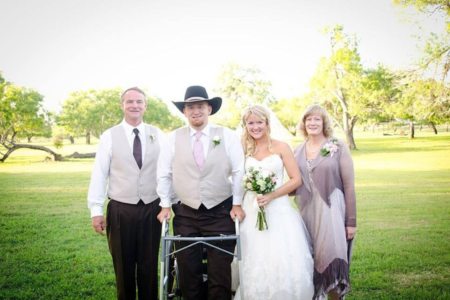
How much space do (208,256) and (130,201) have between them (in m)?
0.99

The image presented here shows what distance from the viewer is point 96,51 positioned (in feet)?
234

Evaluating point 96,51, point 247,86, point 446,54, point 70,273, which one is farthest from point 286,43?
point 70,273

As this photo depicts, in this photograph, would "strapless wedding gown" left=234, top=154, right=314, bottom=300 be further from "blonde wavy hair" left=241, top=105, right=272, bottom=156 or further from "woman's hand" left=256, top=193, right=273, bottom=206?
"woman's hand" left=256, top=193, right=273, bottom=206

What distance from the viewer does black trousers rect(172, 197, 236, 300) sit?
3654 millimetres

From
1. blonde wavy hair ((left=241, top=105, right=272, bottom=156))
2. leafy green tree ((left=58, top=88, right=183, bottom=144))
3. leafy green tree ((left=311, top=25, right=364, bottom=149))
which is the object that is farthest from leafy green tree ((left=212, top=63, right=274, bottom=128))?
blonde wavy hair ((left=241, top=105, right=272, bottom=156))

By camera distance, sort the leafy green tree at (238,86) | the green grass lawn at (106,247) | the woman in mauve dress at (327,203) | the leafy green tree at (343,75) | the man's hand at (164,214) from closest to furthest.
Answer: the man's hand at (164,214), the woman in mauve dress at (327,203), the green grass lawn at (106,247), the leafy green tree at (343,75), the leafy green tree at (238,86)

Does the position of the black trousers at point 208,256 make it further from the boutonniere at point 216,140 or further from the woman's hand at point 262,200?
the boutonniere at point 216,140

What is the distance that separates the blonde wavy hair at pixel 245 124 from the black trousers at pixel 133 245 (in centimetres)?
124

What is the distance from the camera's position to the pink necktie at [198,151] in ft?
12.2

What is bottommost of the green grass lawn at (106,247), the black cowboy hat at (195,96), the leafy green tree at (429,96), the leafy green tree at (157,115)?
the green grass lawn at (106,247)

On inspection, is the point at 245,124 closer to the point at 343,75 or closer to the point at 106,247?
the point at 106,247

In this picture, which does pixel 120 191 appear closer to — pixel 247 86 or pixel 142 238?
pixel 142 238

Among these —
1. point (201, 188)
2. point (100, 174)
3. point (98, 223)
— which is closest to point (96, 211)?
point (98, 223)

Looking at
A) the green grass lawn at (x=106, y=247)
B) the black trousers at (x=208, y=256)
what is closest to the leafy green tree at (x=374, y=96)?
the green grass lawn at (x=106, y=247)
